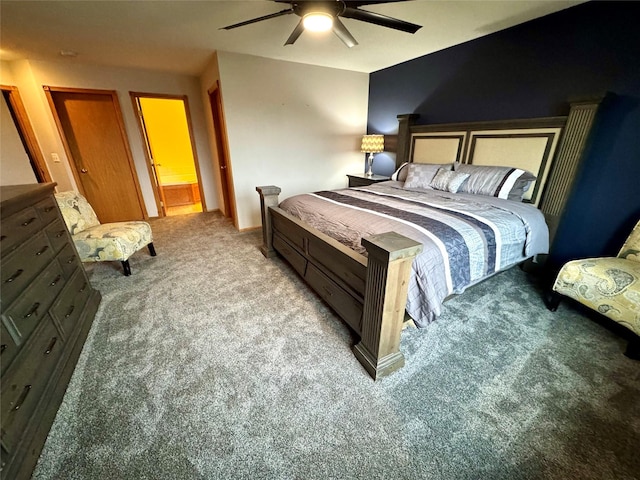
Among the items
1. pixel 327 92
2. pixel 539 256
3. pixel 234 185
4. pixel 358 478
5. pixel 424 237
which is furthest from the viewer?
pixel 327 92

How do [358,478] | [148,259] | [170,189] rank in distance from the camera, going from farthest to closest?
[170,189], [148,259], [358,478]

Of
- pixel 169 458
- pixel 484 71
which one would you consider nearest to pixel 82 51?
pixel 169 458

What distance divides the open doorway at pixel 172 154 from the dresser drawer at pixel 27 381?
12.5ft

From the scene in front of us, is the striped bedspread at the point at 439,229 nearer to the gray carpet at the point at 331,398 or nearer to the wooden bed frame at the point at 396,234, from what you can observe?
the wooden bed frame at the point at 396,234

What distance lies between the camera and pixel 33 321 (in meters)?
1.29

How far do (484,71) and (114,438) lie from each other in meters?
4.25

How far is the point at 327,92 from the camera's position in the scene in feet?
13.0

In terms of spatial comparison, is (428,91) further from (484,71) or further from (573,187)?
(573,187)

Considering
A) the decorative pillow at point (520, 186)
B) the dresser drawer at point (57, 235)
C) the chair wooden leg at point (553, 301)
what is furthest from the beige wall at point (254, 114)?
the chair wooden leg at point (553, 301)

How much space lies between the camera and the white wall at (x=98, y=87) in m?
3.41

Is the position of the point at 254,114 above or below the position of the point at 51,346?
above

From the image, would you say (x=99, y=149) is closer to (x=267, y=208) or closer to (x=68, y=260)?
(x=68, y=260)

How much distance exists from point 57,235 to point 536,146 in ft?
13.3

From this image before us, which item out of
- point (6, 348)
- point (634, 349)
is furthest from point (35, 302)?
point (634, 349)
